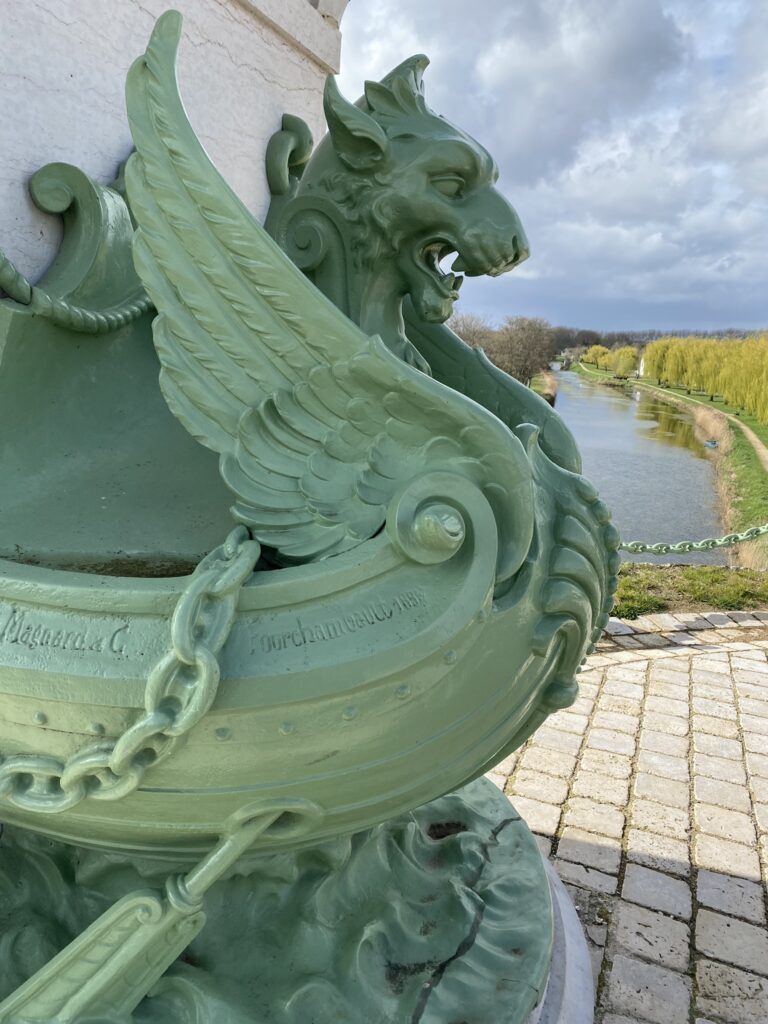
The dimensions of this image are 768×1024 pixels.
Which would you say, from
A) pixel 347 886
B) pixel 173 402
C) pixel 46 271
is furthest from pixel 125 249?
pixel 347 886

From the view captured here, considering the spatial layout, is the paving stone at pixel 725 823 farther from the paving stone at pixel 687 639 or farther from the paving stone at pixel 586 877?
the paving stone at pixel 687 639

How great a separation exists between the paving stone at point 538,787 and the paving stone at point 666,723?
2.56ft

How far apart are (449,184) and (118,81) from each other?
86 centimetres

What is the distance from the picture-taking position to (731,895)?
8.48 ft

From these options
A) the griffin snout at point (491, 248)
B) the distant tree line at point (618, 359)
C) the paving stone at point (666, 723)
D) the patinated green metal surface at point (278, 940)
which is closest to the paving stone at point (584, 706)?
the paving stone at point (666, 723)

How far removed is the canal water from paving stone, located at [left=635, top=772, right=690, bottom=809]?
122cm

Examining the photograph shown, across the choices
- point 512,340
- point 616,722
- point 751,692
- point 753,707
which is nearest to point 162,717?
point 616,722

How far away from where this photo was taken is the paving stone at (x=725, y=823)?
2.90 metres

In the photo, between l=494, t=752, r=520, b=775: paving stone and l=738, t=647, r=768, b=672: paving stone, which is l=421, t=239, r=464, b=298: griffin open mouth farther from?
l=738, t=647, r=768, b=672: paving stone

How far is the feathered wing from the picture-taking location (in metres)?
1.21

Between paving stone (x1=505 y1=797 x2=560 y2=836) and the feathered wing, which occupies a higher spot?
the feathered wing

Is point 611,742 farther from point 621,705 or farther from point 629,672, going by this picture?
point 629,672

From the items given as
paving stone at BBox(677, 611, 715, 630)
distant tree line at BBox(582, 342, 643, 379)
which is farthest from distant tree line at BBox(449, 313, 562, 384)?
distant tree line at BBox(582, 342, 643, 379)

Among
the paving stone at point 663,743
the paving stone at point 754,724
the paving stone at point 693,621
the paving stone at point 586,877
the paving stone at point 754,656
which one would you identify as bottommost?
the paving stone at point 586,877
